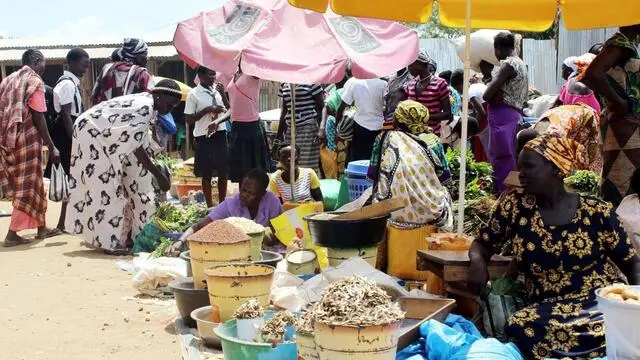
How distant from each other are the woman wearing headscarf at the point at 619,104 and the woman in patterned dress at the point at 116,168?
407 centimetres

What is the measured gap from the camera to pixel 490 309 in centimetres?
435

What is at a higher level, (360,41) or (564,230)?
(360,41)

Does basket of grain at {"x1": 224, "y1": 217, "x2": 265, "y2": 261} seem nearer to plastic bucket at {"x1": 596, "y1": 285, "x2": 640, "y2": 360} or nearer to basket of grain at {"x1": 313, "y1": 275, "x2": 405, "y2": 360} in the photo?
basket of grain at {"x1": 313, "y1": 275, "x2": 405, "y2": 360}

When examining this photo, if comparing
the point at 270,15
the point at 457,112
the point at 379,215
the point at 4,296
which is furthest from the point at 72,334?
the point at 457,112

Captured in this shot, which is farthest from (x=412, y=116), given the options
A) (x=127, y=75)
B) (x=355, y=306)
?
(x=127, y=75)

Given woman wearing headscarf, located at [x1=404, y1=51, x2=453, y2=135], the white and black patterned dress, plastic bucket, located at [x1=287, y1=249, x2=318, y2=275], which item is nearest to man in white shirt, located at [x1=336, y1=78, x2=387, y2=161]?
woman wearing headscarf, located at [x1=404, y1=51, x2=453, y2=135]

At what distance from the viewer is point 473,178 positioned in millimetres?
7551

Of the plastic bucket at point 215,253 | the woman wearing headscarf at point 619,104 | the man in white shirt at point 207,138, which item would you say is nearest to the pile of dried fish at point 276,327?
the plastic bucket at point 215,253

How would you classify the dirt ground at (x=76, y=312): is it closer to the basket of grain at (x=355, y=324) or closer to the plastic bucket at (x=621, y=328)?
the basket of grain at (x=355, y=324)

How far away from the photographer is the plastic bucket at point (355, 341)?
3090 millimetres

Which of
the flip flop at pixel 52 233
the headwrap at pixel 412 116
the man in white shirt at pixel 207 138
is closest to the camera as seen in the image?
the headwrap at pixel 412 116

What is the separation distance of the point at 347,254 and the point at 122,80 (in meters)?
4.99

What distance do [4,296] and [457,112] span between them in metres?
5.56

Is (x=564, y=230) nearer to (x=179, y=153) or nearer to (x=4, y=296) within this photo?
(x=4, y=296)
